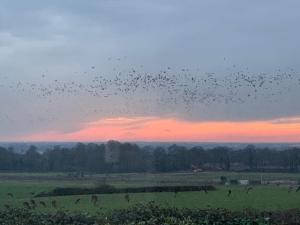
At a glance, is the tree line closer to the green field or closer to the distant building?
the distant building

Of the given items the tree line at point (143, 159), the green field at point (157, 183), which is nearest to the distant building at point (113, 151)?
the tree line at point (143, 159)

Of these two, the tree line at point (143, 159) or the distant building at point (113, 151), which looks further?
the tree line at point (143, 159)

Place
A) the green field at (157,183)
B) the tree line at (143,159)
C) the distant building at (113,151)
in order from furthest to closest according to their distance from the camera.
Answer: the tree line at (143,159) < the distant building at (113,151) < the green field at (157,183)

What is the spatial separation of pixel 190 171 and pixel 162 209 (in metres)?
33.0

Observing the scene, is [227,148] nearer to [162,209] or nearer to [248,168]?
[248,168]

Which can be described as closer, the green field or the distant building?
the green field

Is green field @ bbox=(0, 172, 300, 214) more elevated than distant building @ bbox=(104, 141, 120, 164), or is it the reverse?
distant building @ bbox=(104, 141, 120, 164)

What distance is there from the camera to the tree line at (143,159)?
174ft

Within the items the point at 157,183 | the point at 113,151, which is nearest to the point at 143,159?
the point at 113,151

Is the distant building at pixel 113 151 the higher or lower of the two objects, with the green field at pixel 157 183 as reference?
higher

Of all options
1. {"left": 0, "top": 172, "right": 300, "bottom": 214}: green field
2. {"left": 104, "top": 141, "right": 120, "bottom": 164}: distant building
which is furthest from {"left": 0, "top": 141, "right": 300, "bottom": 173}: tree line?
{"left": 0, "top": 172, "right": 300, "bottom": 214}: green field

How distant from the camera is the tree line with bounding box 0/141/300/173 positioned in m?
52.9

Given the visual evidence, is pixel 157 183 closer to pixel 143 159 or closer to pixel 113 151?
pixel 143 159

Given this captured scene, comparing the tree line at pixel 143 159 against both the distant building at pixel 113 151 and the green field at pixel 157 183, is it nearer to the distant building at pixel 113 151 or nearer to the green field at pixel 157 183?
the distant building at pixel 113 151
